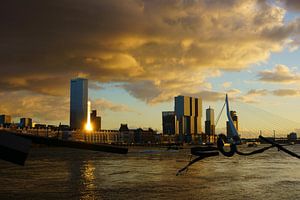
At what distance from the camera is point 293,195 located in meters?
36.1

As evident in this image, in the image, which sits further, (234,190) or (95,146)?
(234,190)

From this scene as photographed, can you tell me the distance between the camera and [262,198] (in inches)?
1342

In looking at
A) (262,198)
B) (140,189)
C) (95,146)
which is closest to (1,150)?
(95,146)

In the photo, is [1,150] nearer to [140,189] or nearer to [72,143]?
[72,143]

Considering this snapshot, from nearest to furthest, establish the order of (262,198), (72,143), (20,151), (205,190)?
(20,151) → (72,143) → (262,198) → (205,190)

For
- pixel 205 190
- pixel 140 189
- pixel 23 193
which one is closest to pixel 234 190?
pixel 205 190

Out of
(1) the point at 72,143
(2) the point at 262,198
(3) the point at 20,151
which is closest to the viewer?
(3) the point at 20,151

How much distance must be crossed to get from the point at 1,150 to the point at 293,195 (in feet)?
106

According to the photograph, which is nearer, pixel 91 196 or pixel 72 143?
pixel 72 143

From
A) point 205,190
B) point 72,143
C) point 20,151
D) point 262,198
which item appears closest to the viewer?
point 20,151

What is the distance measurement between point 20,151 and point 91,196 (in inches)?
1024

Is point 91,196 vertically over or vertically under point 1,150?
under

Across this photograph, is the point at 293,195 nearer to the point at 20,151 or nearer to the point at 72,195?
the point at 72,195

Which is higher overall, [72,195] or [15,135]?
[15,135]
